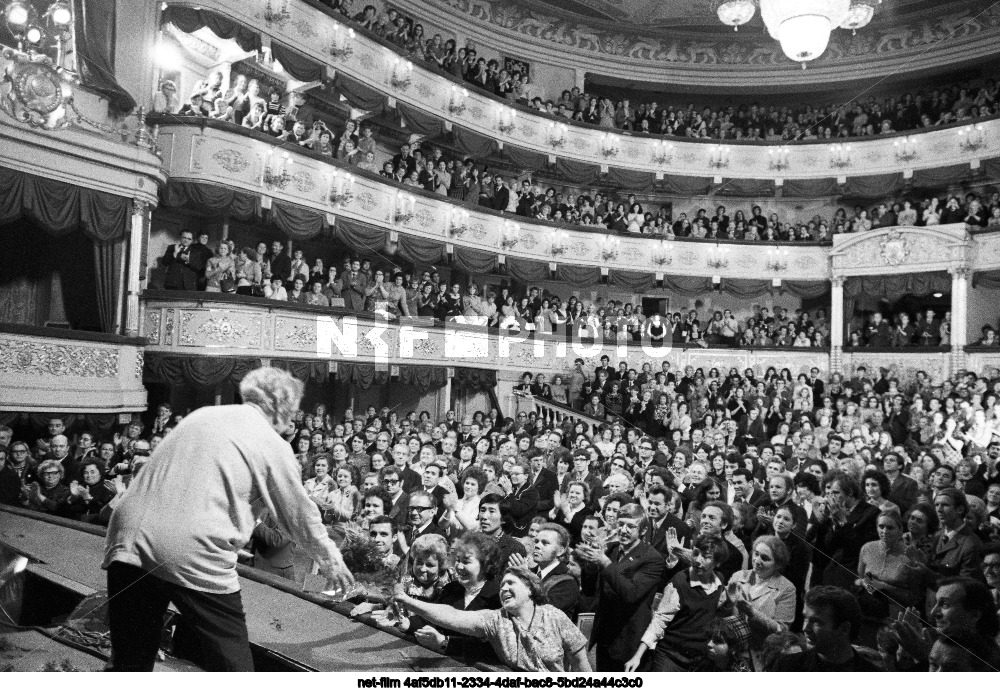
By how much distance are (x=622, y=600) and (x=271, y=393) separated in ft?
4.60

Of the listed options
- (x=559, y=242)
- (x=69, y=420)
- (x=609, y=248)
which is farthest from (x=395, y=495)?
(x=609, y=248)

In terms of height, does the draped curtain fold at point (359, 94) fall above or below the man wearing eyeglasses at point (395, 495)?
above

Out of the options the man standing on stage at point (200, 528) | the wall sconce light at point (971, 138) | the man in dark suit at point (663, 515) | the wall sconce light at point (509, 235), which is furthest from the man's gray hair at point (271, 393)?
the wall sconce light at point (971, 138)

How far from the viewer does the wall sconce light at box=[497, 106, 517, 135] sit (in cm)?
1087

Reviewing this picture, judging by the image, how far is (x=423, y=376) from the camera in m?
7.43

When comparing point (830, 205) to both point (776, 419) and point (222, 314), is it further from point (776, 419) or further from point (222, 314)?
point (222, 314)

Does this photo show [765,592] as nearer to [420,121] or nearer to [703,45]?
[420,121]

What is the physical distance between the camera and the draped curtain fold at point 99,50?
459 cm

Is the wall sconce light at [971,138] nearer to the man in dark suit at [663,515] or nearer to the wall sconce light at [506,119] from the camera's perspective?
the wall sconce light at [506,119]

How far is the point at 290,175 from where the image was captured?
7426mm

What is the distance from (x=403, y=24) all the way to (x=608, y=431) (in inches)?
268

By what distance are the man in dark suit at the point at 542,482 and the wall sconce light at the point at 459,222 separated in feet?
18.9

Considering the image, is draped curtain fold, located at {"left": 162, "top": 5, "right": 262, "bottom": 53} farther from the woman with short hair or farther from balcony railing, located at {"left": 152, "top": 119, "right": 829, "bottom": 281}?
the woman with short hair
